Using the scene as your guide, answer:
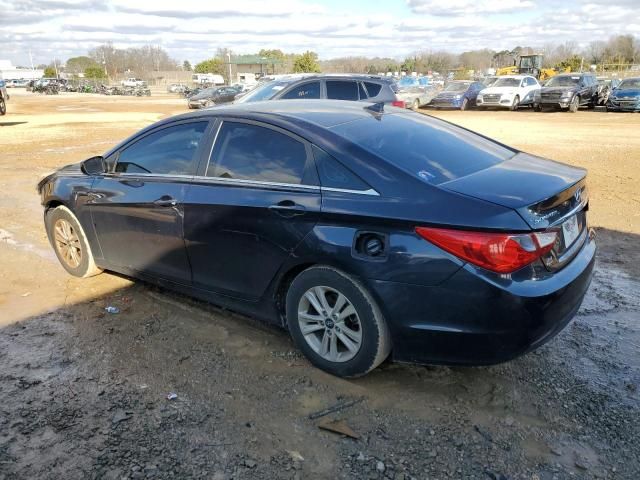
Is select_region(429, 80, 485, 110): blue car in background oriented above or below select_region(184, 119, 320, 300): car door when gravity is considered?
below

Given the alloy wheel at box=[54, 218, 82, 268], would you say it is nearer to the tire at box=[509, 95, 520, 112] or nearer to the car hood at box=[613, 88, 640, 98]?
the car hood at box=[613, 88, 640, 98]

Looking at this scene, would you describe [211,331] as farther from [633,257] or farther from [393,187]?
[633,257]

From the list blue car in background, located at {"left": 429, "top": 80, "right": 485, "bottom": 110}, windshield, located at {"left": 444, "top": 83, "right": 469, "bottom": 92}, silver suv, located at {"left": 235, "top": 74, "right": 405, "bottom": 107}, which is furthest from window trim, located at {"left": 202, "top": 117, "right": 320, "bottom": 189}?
windshield, located at {"left": 444, "top": 83, "right": 469, "bottom": 92}

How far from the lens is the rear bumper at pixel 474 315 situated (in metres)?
2.68

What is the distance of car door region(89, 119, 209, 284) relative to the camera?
3.87m

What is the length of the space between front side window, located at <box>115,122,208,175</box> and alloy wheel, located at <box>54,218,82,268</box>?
939 mm

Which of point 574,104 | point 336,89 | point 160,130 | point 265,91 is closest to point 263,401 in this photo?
point 160,130

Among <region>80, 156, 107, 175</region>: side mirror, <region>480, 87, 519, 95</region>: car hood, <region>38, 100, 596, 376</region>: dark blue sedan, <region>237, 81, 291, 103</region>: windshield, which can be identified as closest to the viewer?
<region>38, 100, 596, 376</region>: dark blue sedan

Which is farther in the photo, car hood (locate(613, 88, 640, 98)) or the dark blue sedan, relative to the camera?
car hood (locate(613, 88, 640, 98))

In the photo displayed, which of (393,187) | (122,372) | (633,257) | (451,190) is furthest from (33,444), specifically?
(633,257)

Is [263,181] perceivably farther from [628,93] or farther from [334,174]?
[628,93]

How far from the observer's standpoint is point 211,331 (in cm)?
394

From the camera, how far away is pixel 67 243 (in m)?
5.03

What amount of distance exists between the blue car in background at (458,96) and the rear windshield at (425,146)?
85.9 feet
